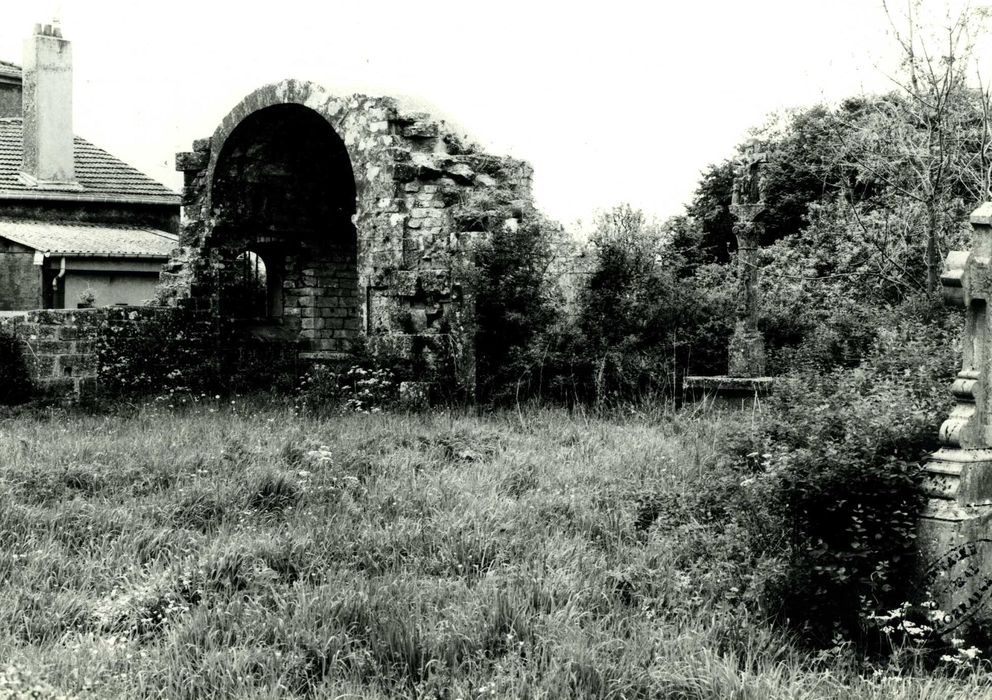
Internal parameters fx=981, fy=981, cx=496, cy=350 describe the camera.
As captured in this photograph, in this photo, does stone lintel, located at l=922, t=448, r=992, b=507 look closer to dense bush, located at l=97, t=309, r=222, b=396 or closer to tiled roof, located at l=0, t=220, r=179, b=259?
dense bush, located at l=97, t=309, r=222, b=396

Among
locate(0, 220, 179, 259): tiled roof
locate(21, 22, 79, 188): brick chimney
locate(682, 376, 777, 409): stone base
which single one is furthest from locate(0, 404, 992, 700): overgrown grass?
locate(21, 22, 79, 188): brick chimney

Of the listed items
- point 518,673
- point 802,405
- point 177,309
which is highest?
point 177,309

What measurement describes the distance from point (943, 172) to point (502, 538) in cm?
847

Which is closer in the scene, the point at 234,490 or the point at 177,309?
the point at 234,490

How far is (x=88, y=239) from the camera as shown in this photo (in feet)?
72.1

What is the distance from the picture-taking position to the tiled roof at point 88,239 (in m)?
20.8

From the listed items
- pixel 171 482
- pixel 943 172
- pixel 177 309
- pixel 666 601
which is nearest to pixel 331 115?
pixel 177 309

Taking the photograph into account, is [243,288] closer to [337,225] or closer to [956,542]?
[337,225]

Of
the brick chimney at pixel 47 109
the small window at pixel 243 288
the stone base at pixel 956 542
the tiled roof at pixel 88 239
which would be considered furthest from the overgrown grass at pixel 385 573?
the brick chimney at pixel 47 109

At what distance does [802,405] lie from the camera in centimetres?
624

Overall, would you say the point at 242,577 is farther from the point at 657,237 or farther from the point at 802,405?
the point at 657,237

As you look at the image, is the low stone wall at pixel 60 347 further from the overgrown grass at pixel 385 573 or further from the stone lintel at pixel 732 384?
the stone lintel at pixel 732 384

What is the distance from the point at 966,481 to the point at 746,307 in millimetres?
5124

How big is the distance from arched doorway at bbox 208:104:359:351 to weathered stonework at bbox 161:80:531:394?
0.02 meters
